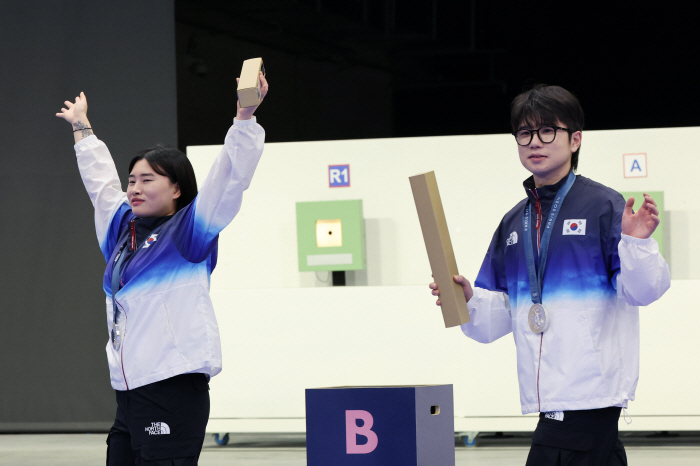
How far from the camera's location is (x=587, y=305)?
189 centimetres

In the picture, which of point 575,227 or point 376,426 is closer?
point 575,227

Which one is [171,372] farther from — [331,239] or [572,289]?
[331,239]

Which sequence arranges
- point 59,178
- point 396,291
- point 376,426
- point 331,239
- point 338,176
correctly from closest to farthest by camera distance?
point 376,426 → point 396,291 → point 331,239 → point 338,176 → point 59,178

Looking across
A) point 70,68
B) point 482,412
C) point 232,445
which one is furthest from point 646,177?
point 70,68

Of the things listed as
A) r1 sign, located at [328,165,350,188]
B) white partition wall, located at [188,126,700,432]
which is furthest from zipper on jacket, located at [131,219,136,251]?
r1 sign, located at [328,165,350,188]

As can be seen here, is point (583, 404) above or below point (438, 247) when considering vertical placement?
below

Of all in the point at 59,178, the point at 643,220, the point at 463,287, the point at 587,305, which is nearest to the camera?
the point at 643,220

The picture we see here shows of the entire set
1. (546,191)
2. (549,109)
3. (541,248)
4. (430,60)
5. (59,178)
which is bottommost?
(541,248)

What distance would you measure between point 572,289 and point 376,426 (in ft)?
2.28

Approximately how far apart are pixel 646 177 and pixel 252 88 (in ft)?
12.1

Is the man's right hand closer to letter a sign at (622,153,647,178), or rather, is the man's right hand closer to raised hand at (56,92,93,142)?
raised hand at (56,92,93,142)

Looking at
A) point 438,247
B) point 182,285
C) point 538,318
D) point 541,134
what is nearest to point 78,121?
point 182,285

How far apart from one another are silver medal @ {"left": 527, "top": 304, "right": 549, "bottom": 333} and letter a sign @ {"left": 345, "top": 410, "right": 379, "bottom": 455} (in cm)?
57

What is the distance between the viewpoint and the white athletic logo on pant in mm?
2045
